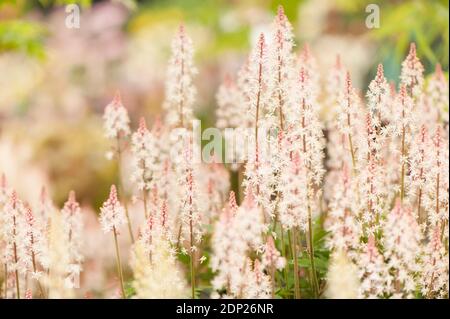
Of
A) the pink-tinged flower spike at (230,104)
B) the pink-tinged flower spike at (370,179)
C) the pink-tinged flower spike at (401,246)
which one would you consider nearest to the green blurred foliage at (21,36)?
the pink-tinged flower spike at (230,104)

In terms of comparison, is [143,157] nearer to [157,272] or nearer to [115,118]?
[115,118]

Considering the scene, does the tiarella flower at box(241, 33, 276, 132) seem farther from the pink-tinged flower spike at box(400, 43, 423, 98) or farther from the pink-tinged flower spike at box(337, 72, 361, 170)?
the pink-tinged flower spike at box(400, 43, 423, 98)

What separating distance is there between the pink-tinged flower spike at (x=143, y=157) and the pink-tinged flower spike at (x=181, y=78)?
99mm

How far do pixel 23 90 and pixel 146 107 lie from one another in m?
0.87

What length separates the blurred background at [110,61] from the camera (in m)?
3.03

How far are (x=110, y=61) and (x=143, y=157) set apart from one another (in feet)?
10.2

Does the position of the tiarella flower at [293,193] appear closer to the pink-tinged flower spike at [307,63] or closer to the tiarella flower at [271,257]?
the tiarella flower at [271,257]

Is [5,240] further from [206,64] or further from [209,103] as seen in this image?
[206,64]

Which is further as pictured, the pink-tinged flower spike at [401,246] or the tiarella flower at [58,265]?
the tiarella flower at [58,265]

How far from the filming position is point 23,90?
3.80 m

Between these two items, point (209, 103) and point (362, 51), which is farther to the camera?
point (362, 51)

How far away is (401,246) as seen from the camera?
105 cm

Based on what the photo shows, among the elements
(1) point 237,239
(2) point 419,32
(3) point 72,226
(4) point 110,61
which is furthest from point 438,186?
(4) point 110,61

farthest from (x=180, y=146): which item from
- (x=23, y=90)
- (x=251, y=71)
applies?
(x=23, y=90)
